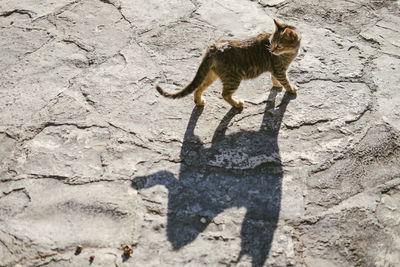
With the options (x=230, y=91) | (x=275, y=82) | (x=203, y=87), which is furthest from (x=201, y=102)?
(x=275, y=82)

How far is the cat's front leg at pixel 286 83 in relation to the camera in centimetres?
368

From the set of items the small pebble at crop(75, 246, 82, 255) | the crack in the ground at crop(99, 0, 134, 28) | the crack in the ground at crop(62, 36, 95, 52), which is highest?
the crack in the ground at crop(99, 0, 134, 28)

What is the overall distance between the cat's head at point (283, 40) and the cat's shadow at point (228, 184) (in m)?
0.62

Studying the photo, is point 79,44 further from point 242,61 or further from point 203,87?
point 242,61

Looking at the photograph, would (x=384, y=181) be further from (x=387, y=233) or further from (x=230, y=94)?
(x=230, y=94)

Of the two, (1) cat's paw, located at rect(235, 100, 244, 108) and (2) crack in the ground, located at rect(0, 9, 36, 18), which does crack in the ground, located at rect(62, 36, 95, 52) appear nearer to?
(2) crack in the ground, located at rect(0, 9, 36, 18)

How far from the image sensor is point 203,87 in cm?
367

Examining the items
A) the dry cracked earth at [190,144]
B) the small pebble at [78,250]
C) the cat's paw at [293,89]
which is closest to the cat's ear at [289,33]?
the cat's paw at [293,89]

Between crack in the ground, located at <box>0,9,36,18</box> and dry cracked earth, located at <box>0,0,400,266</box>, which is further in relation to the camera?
crack in the ground, located at <box>0,9,36,18</box>

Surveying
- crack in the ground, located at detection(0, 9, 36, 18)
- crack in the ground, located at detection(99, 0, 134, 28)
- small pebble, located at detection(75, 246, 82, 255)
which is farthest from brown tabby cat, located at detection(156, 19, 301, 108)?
crack in the ground, located at detection(0, 9, 36, 18)

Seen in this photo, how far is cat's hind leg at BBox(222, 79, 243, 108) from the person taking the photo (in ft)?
11.5

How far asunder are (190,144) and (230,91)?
2.07 feet

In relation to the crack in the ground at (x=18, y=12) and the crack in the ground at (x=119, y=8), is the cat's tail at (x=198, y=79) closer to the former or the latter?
the crack in the ground at (x=119, y=8)

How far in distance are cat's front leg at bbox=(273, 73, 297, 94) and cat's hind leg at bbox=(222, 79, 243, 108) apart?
0.42 m
